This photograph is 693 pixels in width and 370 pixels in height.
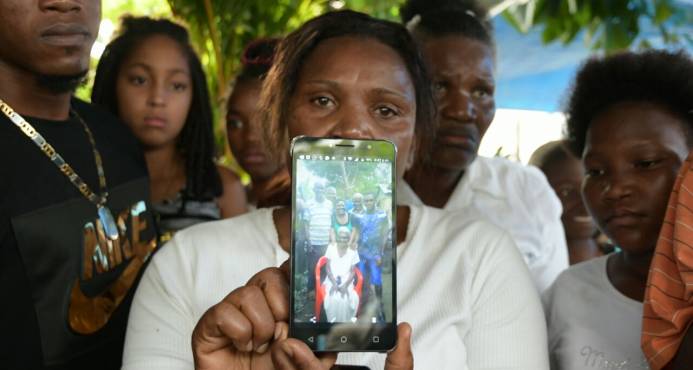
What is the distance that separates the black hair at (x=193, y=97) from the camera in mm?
2324

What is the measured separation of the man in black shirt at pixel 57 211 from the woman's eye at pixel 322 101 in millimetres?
503

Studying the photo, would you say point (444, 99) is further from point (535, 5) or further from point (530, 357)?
point (535, 5)

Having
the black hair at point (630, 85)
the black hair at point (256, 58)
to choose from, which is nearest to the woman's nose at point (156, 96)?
the black hair at point (256, 58)

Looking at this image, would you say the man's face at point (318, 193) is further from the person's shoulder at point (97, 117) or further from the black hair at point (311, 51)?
the person's shoulder at point (97, 117)

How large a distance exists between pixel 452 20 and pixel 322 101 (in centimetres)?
87

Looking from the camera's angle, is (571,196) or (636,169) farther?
(571,196)

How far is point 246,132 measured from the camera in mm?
2645

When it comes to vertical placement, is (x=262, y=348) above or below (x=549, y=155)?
below

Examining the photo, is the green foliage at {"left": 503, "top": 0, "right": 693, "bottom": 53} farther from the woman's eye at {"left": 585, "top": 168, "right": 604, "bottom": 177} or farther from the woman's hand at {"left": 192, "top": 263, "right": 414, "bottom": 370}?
the woman's hand at {"left": 192, "top": 263, "right": 414, "bottom": 370}

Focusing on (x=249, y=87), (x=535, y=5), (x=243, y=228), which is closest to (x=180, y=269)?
(x=243, y=228)

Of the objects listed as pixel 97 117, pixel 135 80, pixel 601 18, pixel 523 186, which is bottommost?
pixel 523 186

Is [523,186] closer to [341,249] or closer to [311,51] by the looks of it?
[311,51]

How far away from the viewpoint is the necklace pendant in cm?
158

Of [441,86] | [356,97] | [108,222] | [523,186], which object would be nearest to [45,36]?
[108,222]
